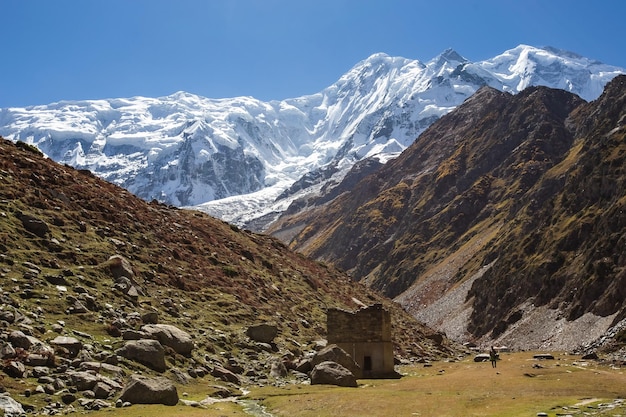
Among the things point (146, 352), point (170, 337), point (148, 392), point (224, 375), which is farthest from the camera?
point (224, 375)

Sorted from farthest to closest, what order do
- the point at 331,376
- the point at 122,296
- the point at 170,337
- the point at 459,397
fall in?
the point at 122,296 < the point at 331,376 < the point at 170,337 < the point at 459,397

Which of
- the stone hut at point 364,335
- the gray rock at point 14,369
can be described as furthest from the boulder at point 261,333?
the gray rock at point 14,369

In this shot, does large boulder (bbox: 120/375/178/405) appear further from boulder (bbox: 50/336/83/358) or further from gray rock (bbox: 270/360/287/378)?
gray rock (bbox: 270/360/287/378)

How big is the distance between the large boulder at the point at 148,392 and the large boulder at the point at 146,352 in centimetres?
384

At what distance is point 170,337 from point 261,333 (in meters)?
10.8

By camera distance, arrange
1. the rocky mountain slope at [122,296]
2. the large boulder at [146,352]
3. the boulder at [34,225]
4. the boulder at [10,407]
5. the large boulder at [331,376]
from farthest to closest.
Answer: the boulder at [34,225] < the large boulder at [331,376] < the large boulder at [146,352] < the rocky mountain slope at [122,296] < the boulder at [10,407]

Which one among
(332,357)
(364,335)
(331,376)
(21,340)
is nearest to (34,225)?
(21,340)

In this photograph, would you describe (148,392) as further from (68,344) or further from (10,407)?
(10,407)

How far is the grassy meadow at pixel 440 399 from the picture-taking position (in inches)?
1075

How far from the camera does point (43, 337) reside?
29.0 metres

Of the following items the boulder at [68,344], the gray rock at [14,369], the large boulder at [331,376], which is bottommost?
the large boulder at [331,376]

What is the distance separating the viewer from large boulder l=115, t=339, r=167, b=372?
30.9 metres

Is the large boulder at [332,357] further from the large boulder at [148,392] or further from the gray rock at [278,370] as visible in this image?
the large boulder at [148,392]

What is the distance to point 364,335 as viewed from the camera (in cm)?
4997
